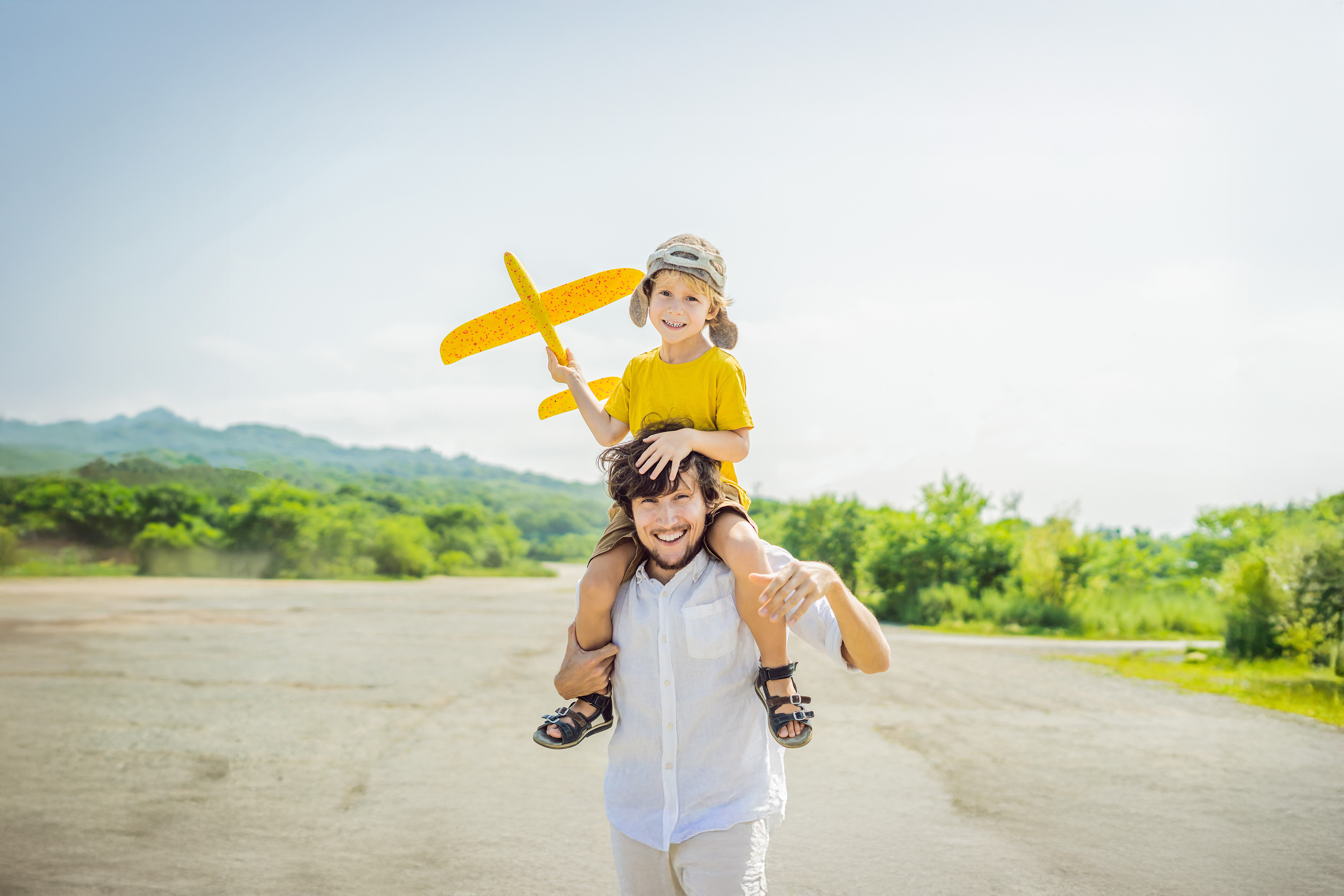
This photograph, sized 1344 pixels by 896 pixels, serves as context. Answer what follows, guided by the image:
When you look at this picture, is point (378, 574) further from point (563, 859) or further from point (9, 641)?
point (563, 859)

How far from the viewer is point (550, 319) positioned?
3.06 metres

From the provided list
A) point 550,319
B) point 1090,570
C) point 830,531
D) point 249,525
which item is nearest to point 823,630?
point 550,319

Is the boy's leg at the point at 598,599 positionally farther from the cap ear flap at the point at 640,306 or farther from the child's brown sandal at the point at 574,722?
the cap ear flap at the point at 640,306

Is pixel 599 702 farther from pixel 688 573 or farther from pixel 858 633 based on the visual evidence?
pixel 858 633

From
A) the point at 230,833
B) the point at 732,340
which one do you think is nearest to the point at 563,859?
the point at 230,833

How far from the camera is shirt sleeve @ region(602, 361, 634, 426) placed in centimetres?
297

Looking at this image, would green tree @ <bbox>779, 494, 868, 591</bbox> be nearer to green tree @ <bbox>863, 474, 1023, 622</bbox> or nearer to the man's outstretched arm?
green tree @ <bbox>863, 474, 1023, 622</bbox>

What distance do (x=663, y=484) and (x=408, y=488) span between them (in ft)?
281

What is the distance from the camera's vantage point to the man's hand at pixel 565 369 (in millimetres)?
3008

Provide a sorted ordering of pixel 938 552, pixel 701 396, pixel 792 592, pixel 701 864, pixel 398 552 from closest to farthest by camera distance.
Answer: pixel 792 592
pixel 701 864
pixel 701 396
pixel 938 552
pixel 398 552

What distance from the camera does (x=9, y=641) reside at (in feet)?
51.4

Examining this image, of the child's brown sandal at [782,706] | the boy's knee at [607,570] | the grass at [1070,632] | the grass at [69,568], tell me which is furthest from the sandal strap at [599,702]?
the grass at [69,568]

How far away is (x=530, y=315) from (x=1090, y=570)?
2328 cm

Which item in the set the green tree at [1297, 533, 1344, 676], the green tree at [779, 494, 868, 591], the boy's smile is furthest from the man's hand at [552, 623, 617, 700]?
the green tree at [779, 494, 868, 591]
